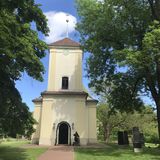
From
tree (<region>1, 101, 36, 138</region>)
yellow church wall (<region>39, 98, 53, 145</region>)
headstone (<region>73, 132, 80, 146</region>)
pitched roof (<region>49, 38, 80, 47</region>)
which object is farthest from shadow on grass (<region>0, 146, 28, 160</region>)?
pitched roof (<region>49, 38, 80, 47</region>)

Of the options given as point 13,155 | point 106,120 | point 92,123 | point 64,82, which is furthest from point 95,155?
point 106,120

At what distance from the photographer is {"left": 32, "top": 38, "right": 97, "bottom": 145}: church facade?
3002 centimetres

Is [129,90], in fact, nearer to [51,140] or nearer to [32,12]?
[51,140]

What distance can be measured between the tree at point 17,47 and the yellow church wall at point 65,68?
1674 cm

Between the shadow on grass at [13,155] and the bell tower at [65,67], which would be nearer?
the shadow on grass at [13,155]

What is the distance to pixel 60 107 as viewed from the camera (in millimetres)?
→ 30750

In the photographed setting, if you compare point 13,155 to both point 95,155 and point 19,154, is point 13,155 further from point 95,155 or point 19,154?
point 95,155

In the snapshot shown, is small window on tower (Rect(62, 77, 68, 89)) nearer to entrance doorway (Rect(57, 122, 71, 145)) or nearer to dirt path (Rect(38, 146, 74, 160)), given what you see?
entrance doorway (Rect(57, 122, 71, 145))

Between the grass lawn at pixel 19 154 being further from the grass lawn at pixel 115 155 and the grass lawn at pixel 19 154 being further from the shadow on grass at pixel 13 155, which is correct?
the grass lawn at pixel 115 155

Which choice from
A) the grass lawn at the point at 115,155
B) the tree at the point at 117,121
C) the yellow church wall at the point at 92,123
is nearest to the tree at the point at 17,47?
the grass lawn at the point at 115,155

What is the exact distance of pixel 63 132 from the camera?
102 feet

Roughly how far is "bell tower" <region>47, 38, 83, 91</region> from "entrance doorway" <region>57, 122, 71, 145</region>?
4.62 meters

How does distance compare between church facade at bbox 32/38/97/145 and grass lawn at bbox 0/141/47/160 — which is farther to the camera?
church facade at bbox 32/38/97/145

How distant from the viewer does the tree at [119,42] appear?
77.0 feet
